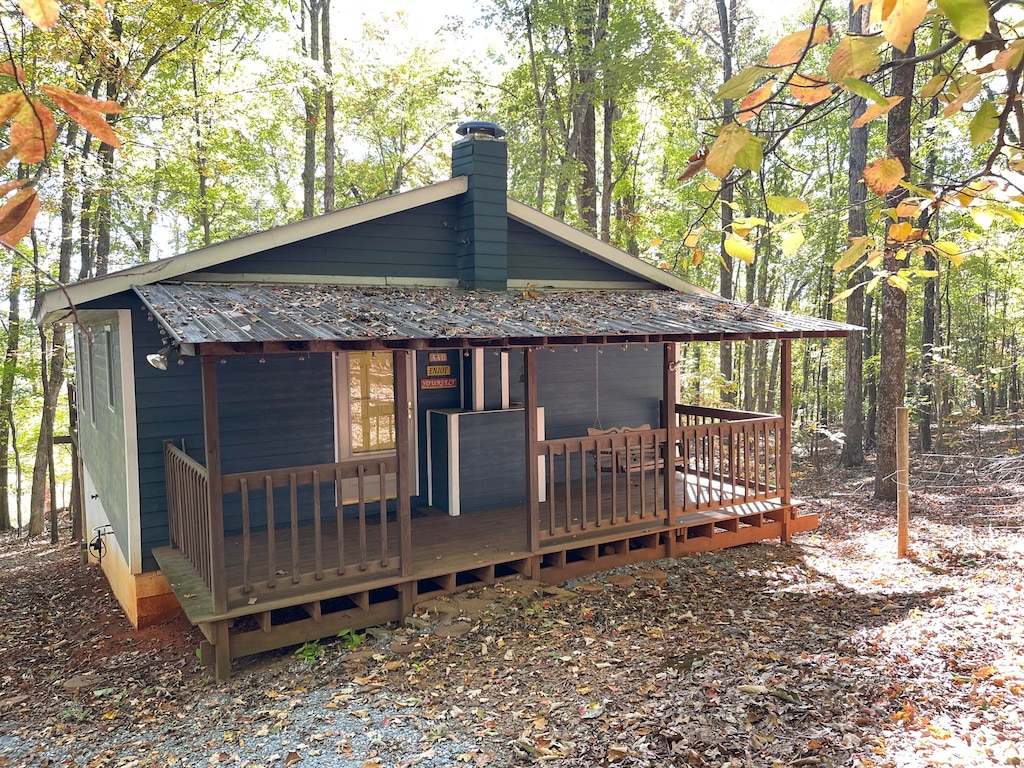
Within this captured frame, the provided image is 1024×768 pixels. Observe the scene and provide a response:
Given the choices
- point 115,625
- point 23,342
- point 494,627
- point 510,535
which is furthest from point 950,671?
point 23,342

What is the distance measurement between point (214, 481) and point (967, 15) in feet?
17.9

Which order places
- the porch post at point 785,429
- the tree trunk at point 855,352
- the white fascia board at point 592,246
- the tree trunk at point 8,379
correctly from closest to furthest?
the porch post at point 785,429, the white fascia board at point 592,246, the tree trunk at point 855,352, the tree trunk at point 8,379

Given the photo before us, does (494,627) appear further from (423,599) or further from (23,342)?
(23,342)

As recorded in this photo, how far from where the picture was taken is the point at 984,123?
1718mm

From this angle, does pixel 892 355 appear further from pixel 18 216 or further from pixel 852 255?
pixel 18 216

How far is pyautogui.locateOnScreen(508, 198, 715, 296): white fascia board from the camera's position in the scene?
29.3 ft

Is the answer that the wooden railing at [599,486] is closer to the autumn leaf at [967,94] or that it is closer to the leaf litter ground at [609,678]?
the leaf litter ground at [609,678]

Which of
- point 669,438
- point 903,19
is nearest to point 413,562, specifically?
point 669,438

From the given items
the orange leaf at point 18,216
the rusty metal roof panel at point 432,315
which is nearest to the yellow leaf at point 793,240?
the orange leaf at point 18,216

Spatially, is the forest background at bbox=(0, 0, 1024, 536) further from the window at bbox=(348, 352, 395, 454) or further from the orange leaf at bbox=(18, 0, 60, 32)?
the orange leaf at bbox=(18, 0, 60, 32)

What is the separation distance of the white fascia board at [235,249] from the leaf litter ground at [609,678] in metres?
3.22

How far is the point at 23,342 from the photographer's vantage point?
17562mm

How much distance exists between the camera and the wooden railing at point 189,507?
19.6 feet

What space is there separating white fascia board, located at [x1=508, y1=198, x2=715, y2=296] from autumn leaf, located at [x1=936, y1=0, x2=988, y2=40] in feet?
25.1
